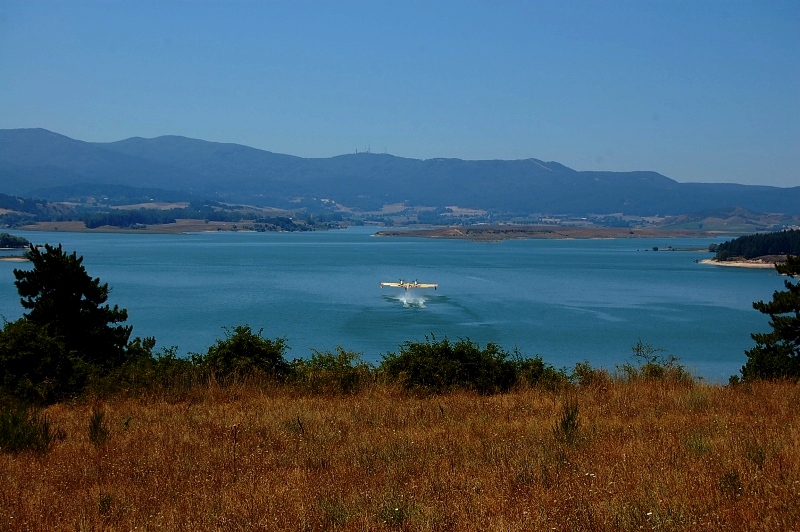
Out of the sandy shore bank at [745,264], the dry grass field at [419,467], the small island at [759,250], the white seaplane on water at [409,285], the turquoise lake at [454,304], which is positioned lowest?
the turquoise lake at [454,304]

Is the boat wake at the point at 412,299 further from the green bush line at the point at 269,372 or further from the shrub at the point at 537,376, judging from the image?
the shrub at the point at 537,376

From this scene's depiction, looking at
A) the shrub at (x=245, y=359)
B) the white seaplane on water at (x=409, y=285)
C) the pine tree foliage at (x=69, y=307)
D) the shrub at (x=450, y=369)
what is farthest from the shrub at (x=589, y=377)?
the white seaplane on water at (x=409, y=285)

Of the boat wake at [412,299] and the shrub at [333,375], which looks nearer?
the shrub at [333,375]

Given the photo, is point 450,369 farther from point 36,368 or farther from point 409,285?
point 409,285

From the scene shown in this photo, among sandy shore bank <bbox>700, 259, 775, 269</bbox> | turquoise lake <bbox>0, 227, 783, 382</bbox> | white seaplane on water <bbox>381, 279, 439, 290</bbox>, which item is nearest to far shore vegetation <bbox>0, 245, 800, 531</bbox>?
turquoise lake <bbox>0, 227, 783, 382</bbox>

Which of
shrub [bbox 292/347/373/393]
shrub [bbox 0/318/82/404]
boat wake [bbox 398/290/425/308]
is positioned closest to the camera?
shrub [bbox 0/318/82/404]

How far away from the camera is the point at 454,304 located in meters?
59.0

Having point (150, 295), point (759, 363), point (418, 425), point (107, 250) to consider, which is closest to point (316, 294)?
point (150, 295)

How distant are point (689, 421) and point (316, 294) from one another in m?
58.4

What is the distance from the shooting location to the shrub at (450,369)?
32.0 feet

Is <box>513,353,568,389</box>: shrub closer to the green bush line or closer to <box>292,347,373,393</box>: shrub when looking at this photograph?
the green bush line

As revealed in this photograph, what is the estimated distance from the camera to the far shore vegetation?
4.35 meters

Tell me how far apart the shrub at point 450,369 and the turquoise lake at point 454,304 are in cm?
795

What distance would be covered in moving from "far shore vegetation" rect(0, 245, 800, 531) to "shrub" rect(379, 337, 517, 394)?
1.0 inches
